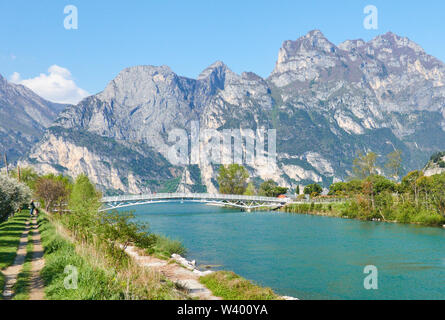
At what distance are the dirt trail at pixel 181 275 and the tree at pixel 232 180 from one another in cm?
11483

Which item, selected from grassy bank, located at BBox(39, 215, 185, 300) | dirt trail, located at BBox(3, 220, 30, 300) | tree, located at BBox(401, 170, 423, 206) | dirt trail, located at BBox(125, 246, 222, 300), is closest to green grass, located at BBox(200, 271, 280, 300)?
dirt trail, located at BBox(125, 246, 222, 300)

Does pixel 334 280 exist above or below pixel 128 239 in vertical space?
below

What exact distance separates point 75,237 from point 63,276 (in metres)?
15.9

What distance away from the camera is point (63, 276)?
55.9 ft

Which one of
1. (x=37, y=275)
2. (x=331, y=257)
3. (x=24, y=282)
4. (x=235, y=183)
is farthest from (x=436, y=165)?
(x=24, y=282)

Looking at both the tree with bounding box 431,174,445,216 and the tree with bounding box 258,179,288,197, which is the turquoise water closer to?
Result: the tree with bounding box 431,174,445,216

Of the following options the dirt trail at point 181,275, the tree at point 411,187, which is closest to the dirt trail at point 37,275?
the dirt trail at point 181,275

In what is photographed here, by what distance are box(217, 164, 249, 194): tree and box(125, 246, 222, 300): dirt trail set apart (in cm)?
11483

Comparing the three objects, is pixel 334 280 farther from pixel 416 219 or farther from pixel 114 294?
pixel 416 219

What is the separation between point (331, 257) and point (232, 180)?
112m

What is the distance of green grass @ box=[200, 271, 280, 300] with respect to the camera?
19252 millimetres

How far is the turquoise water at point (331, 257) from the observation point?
25.9 m

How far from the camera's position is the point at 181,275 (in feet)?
80.9
